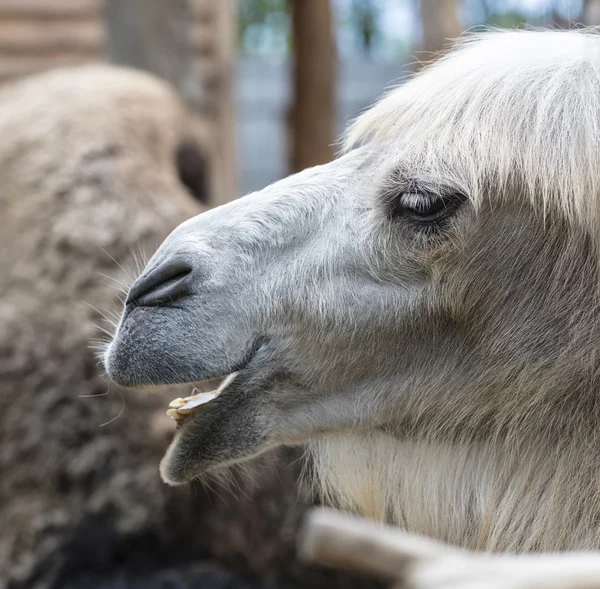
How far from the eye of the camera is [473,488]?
2.20 m

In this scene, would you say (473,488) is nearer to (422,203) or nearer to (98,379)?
(422,203)

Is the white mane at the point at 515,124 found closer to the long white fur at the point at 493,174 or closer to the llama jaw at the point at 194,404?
the long white fur at the point at 493,174

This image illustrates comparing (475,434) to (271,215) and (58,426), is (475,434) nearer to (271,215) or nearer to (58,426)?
(271,215)

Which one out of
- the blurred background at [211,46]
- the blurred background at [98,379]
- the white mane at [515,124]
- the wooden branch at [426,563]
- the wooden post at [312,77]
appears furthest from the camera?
the wooden post at [312,77]

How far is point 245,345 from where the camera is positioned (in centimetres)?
210

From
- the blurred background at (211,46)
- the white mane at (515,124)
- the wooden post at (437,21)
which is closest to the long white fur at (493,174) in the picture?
the white mane at (515,124)

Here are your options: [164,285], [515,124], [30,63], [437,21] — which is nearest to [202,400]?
[164,285]

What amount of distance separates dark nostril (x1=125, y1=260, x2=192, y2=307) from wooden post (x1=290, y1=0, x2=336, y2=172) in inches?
219

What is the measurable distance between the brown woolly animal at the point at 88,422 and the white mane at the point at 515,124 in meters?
1.68

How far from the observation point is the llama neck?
2.09 metres

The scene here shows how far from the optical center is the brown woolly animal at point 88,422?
12.4 ft

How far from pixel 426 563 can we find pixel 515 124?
142 cm

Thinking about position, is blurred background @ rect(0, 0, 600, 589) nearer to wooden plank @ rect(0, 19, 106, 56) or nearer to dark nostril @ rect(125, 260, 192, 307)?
dark nostril @ rect(125, 260, 192, 307)

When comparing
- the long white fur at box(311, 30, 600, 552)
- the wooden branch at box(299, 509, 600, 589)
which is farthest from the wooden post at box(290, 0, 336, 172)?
the wooden branch at box(299, 509, 600, 589)
